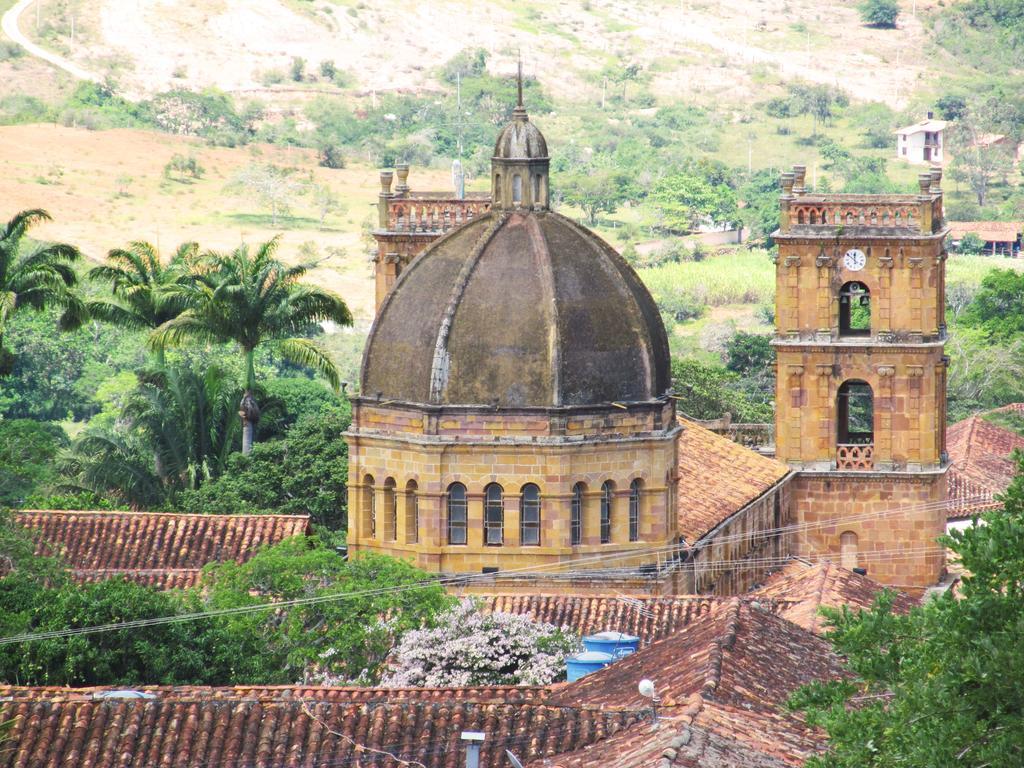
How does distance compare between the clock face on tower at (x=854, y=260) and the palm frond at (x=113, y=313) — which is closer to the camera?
the clock face on tower at (x=854, y=260)

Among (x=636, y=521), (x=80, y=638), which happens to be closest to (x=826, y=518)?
(x=636, y=521)

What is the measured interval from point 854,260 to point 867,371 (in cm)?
288

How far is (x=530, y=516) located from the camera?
61.9 m

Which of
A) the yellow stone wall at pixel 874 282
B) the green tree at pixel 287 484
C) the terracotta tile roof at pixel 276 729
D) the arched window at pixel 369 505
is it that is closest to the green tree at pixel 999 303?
the yellow stone wall at pixel 874 282

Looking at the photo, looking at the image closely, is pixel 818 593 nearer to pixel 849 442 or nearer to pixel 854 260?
pixel 854 260

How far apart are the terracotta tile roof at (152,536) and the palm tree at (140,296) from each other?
60.0 ft

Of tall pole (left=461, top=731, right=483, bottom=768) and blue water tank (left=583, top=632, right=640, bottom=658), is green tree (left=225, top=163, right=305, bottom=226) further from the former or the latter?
tall pole (left=461, top=731, right=483, bottom=768)

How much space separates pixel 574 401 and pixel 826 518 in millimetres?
18480

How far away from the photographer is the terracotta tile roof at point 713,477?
67.4m

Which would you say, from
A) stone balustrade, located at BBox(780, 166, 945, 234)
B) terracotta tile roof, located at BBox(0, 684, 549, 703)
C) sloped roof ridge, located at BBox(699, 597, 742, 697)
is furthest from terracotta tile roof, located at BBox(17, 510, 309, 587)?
terracotta tile roof, located at BBox(0, 684, 549, 703)

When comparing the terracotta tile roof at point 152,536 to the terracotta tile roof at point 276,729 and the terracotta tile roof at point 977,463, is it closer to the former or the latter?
the terracotta tile roof at point 276,729

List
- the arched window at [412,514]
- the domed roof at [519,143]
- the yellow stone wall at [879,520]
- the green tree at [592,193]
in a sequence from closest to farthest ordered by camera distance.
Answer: the arched window at [412,514] < the domed roof at [519,143] < the yellow stone wall at [879,520] < the green tree at [592,193]

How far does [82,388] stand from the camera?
5084 inches

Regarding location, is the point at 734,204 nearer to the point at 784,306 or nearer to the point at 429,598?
the point at 784,306
